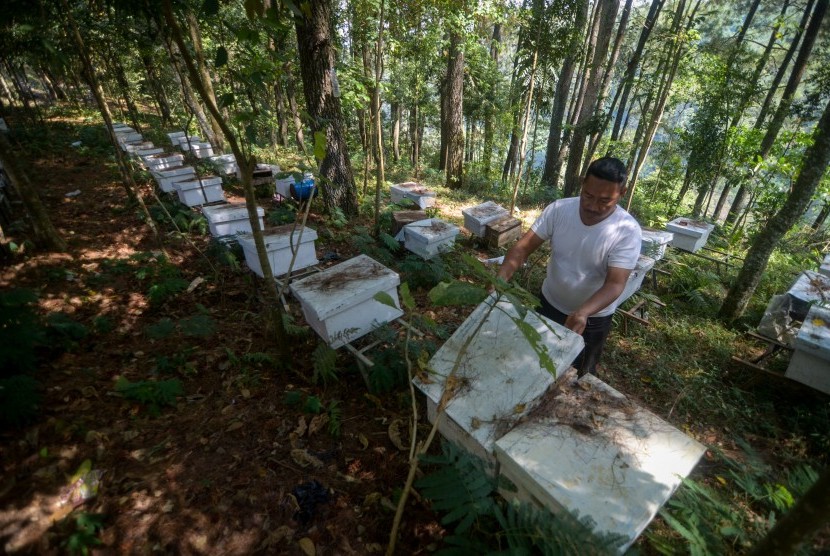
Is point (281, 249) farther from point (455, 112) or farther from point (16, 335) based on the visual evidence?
point (455, 112)

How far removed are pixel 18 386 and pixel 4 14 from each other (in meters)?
3.86

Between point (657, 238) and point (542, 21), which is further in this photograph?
point (542, 21)

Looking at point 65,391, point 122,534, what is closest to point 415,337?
point 122,534

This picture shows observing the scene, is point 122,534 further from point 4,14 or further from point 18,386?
point 4,14

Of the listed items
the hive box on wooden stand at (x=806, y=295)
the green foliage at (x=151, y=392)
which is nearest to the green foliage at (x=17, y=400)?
the green foliage at (x=151, y=392)

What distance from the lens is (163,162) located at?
828cm

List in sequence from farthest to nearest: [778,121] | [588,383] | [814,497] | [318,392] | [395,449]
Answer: [778,121], [318,392], [395,449], [588,383], [814,497]

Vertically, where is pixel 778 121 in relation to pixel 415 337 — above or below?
above

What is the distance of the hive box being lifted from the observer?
434 centimetres

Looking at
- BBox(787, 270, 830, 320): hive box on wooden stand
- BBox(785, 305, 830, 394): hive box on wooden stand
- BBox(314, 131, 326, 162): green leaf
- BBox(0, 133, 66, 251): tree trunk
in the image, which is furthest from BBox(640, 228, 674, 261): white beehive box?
BBox(0, 133, 66, 251): tree trunk

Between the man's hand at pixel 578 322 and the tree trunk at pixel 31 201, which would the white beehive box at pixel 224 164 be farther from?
the man's hand at pixel 578 322

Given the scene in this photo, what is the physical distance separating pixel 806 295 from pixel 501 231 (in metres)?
4.72

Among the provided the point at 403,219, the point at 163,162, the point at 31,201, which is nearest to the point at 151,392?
the point at 31,201

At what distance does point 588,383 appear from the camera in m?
2.08
